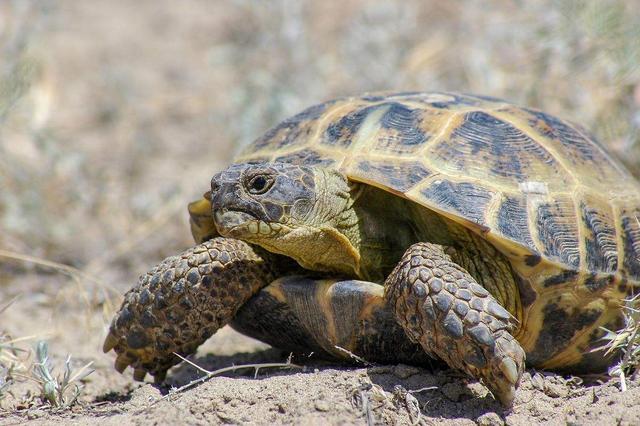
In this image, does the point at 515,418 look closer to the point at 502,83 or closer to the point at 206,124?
the point at 502,83

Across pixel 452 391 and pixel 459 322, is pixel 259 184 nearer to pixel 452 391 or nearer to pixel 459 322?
pixel 459 322

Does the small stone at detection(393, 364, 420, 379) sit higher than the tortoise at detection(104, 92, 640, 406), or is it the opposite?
the tortoise at detection(104, 92, 640, 406)

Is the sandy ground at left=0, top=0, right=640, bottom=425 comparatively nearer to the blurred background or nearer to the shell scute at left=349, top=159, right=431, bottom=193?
the blurred background

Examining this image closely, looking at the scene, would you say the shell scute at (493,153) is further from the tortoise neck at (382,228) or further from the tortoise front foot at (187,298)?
the tortoise front foot at (187,298)

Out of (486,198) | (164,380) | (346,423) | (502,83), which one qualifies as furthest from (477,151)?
(502,83)

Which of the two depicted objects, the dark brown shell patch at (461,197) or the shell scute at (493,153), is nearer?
the dark brown shell patch at (461,197)

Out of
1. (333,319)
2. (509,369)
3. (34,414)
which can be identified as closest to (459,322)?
(509,369)

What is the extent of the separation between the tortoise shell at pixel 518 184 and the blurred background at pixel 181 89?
1.41 metres

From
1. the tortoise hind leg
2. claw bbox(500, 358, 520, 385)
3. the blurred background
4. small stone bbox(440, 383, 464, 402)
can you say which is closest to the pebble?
the tortoise hind leg

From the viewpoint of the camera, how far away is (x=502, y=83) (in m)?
6.29

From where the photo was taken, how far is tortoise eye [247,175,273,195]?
2.82 m

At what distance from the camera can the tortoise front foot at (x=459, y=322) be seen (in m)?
2.47

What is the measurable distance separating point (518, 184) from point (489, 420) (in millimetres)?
905

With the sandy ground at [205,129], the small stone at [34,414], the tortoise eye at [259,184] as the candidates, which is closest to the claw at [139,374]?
the sandy ground at [205,129]
